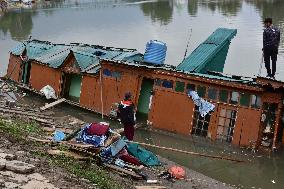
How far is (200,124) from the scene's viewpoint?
53.3ft

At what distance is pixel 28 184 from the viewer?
316 inches

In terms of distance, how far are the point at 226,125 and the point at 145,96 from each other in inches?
156

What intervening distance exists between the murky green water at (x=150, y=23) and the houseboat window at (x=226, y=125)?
40.5 feet

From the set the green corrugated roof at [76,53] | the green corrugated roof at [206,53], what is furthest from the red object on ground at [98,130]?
the green corrugated roof at [76,53]

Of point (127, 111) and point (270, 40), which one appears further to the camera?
point (270, 40)

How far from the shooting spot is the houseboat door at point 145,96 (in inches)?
707

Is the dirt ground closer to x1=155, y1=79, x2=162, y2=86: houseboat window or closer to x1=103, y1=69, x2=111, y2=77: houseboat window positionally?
x1=155, y1=79, x2=162, y2=86: houseboat window

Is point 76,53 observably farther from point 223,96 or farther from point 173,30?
point 173,30

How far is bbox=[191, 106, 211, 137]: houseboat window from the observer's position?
52.7 ft

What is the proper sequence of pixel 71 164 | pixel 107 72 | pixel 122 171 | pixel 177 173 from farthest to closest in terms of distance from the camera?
pixel 107 72 → pixel 177 173 → pixel 122 171 → pixel 71 164

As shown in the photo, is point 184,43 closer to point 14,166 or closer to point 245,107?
point 245,107

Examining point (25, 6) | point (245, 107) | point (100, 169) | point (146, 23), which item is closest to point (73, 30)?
point (146, 23)

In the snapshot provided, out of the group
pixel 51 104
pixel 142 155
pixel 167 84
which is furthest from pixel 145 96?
pixel 142 155

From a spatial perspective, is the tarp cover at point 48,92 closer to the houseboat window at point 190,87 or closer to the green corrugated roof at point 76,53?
the green corrugated roof at point 76,53
